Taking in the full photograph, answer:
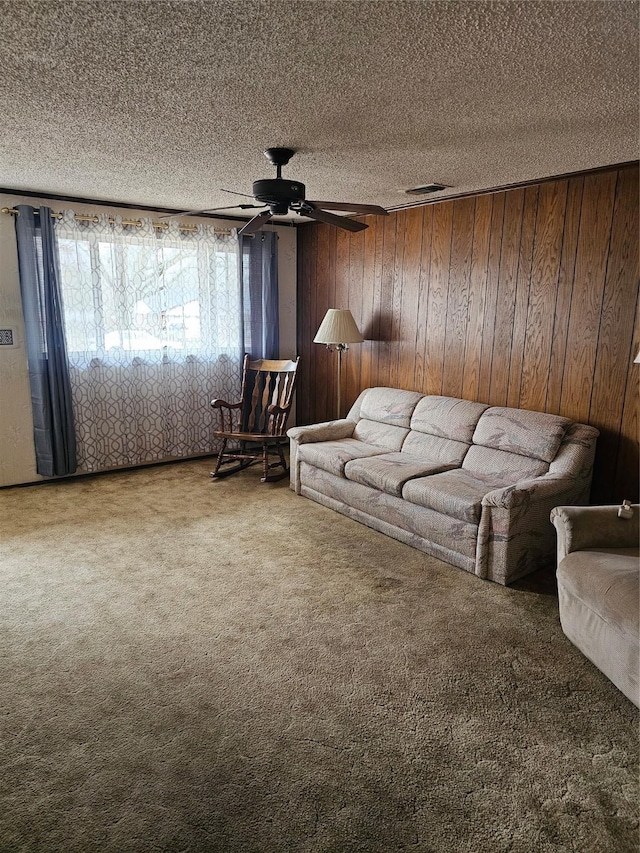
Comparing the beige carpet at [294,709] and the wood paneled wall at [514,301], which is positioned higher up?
the wood paneled wall at [514,301]

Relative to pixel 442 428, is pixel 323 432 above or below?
below

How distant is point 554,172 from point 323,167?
1.42 m

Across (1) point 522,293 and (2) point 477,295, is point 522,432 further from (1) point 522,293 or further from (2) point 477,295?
(2) point 477,295

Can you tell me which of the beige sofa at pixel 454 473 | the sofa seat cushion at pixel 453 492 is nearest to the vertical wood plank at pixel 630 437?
the beige sofa at pixel 454 473

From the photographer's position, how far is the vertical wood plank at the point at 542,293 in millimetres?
3621

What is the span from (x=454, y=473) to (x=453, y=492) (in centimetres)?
43

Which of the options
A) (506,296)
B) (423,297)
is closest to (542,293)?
(506,296)

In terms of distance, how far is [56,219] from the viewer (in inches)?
176

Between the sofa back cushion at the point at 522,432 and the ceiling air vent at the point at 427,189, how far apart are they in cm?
157

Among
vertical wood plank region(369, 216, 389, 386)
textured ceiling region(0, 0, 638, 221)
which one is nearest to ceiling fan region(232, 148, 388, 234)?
textured ceiling region(0, 0, 638, 221)

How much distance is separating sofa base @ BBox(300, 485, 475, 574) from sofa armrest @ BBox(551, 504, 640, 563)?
0.79m

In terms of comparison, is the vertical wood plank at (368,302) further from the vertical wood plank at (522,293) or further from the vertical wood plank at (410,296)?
the vertical wood plank at (522,293)

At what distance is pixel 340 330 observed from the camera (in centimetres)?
477

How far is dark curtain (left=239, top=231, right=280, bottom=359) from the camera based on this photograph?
5.50 meters
